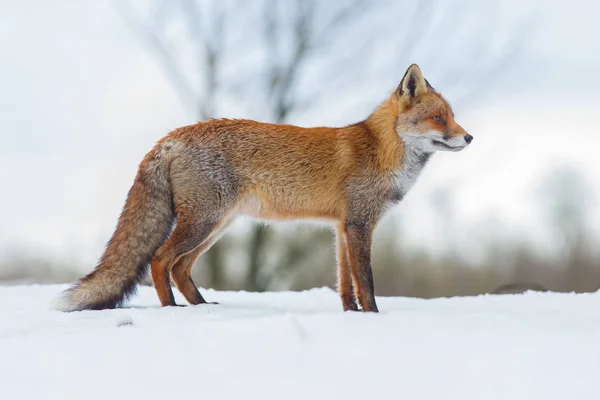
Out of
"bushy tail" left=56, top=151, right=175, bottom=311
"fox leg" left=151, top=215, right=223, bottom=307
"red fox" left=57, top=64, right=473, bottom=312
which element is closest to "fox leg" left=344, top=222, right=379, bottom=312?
"red fox" left=57, top=64, right=473, bottom=312

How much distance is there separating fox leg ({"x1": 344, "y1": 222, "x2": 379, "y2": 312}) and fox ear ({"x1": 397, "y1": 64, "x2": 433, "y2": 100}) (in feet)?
3.72

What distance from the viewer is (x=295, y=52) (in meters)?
10.3

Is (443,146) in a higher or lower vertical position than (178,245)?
higher

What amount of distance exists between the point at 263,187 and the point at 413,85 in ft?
4.82

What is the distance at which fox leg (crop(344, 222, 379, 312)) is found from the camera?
17.1ft

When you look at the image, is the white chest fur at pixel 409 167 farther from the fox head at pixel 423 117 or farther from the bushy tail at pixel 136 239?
the bushy tail at pixel 136 239

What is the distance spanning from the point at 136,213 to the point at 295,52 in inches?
219

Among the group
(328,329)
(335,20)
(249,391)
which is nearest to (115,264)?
(328,329)

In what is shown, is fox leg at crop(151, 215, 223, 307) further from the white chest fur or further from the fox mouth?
the fox mouth

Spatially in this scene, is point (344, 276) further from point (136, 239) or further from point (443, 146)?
point (136, 239)

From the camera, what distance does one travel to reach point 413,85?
17.9 ft

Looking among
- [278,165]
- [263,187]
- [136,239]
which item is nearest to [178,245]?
[136,239]

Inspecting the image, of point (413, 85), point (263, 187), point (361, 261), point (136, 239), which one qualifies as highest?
point (413, 85)

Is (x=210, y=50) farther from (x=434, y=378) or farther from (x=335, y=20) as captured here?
(x=434, y=378)
